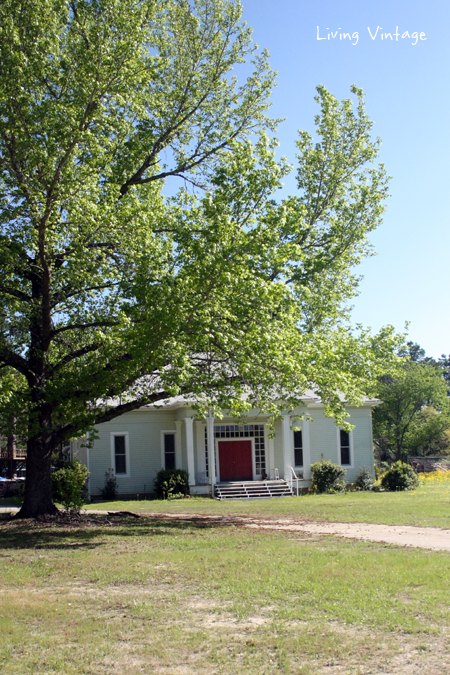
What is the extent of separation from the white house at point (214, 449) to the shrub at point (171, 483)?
21.0 inches

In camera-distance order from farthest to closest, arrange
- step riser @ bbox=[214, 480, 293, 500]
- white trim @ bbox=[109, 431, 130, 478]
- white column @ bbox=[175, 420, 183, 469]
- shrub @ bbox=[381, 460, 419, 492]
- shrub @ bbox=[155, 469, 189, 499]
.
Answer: white column @ bbox=[175, 420, 183, 469] < white trim @ bbox=[109, 431, 130, 478] < shrub @ bbox=[381, 460, 419, 492] < shrub @ bbox=[155, 469, 189, 499] < step riser @ bbox=[214, 480, 293, 500]

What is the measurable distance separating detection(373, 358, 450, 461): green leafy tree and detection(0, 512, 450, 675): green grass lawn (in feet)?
143

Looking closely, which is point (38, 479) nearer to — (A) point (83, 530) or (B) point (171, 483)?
(A) point (83, 530)

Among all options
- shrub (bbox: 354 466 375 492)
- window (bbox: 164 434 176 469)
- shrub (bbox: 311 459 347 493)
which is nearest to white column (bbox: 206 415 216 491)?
window (bbox: 164 434 176 469)

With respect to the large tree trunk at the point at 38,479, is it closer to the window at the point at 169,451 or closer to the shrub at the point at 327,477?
the window at the point at 169,451

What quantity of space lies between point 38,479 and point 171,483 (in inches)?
449

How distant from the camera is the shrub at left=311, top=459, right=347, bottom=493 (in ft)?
94.0

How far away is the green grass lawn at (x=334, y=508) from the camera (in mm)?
16516

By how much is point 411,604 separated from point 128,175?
1325 centimetres

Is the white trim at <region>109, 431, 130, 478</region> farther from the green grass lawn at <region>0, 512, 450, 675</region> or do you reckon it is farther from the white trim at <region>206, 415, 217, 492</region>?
the green grass lawn at <region>0, 512, 450, 675</region>

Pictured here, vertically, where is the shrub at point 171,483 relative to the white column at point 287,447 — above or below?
below

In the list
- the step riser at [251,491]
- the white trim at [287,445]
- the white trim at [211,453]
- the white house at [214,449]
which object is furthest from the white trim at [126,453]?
the white trim at [287,445]

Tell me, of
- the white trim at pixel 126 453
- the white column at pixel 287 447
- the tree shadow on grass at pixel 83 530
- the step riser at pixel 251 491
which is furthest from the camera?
the white trim at pixel 126 453

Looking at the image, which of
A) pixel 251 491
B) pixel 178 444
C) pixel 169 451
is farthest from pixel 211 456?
pixel 169 451
